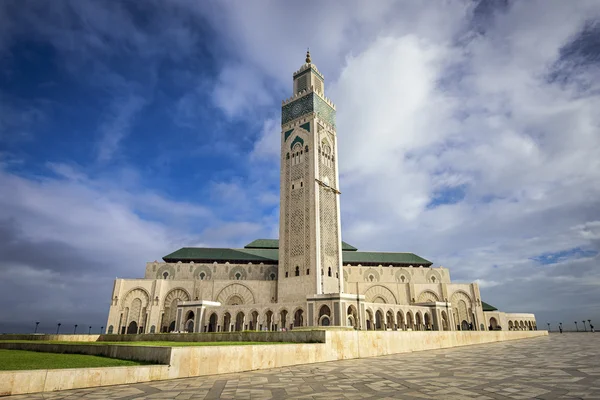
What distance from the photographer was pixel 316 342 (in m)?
12.0

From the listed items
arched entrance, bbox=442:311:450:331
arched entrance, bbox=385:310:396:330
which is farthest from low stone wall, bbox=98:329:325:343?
arched entrance, bbox=442:311:450:331

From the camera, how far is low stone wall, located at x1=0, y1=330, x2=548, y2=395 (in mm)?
5949

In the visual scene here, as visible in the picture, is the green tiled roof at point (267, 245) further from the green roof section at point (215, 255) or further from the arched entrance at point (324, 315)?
the arched entrance at point (324, 315)

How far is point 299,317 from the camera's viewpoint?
36.1 meters

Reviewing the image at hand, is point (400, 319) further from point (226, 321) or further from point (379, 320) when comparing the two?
point (226, 321)

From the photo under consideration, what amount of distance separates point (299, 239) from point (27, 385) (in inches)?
1306

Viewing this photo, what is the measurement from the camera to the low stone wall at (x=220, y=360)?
5949mm

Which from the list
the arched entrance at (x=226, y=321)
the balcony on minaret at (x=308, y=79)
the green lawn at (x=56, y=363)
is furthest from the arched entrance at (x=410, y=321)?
the green lawn at (x=56, y=363)

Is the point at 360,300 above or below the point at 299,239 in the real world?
below

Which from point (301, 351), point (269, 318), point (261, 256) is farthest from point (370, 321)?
point (301, 351)

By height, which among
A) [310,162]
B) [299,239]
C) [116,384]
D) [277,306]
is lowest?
[116,384]

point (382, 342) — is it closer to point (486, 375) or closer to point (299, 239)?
point (486, 375)

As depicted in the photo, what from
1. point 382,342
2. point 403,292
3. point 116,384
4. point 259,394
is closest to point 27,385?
point 116,384

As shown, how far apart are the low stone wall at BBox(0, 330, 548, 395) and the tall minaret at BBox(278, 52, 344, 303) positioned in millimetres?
20673
